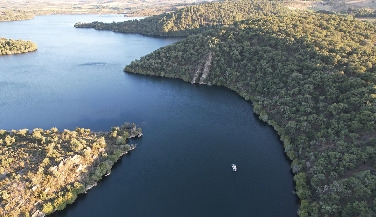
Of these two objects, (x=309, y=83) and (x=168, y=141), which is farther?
(x=309, y=83)

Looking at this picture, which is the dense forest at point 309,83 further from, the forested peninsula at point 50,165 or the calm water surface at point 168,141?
the forested peninsula at point 50,165

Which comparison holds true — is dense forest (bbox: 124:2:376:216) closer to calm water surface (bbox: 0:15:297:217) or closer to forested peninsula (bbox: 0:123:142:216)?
calm water surface (bbox: 0:15:297:217)

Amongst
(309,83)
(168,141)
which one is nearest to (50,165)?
(168,141)

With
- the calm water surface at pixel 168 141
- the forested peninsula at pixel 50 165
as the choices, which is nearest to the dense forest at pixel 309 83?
the calm water surface at pixel 168 141

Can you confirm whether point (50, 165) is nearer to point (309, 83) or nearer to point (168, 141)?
point (168, 141)

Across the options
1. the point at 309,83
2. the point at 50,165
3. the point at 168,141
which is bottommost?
the point at 168,141

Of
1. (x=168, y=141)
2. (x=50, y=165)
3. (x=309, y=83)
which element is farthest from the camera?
(x=309, y=83)

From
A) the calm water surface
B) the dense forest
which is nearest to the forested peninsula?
the calm water surface

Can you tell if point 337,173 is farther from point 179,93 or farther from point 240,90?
point 179,93
